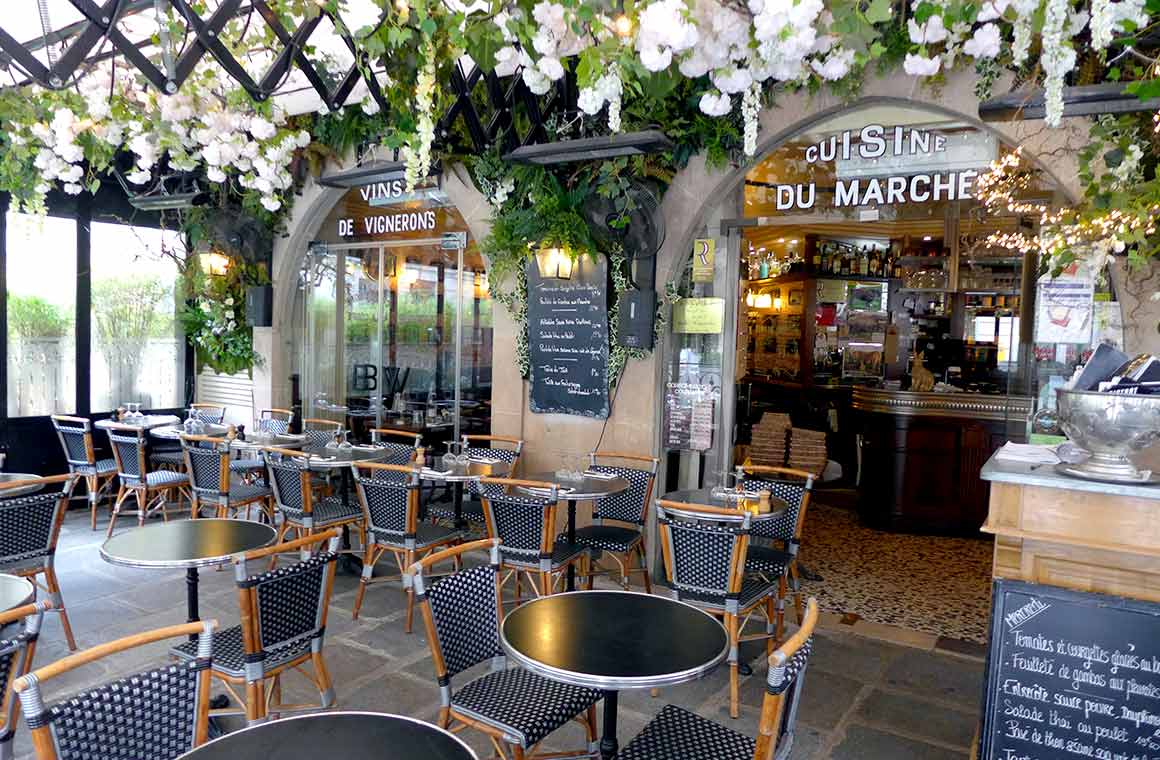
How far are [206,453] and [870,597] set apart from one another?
4.64 metres

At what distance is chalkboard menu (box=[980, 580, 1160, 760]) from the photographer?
243cm

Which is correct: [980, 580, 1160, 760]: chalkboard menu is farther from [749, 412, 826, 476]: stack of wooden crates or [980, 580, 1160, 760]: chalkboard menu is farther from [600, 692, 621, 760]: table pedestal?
[749, 412, 826, 476]: stack of wooden crates

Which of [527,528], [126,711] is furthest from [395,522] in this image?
[126,711]

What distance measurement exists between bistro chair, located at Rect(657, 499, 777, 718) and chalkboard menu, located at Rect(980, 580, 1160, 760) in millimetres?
1120

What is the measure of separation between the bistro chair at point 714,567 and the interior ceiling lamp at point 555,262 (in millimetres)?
2107

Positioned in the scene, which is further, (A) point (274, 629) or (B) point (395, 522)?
(B) point (395, 522)

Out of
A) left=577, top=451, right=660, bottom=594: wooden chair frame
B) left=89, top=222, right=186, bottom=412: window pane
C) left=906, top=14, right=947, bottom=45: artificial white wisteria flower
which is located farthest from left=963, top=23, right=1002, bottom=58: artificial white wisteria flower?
left=89, top=222, right=186, bottom=412: window pane

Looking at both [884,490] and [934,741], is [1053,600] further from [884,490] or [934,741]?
[884,490]

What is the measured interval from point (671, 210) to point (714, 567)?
8.67ft

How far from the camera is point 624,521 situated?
510 centimetres

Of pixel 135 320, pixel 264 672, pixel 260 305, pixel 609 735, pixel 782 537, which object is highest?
pixel 260 305

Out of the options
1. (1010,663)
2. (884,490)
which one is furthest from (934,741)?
(884,490)

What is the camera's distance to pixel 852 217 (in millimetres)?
4930

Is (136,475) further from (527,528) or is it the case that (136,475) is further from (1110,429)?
(1110,429)
